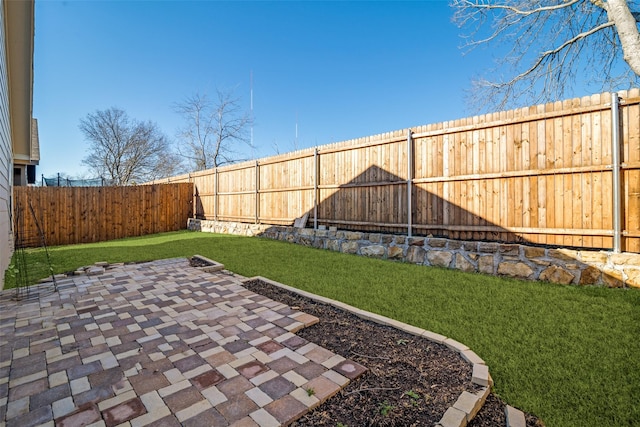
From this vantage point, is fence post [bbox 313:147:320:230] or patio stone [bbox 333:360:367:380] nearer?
patio stone [bbox 333:360:367:380]

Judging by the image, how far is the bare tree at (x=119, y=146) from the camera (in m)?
24.4

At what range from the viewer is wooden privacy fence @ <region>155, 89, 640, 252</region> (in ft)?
12.8

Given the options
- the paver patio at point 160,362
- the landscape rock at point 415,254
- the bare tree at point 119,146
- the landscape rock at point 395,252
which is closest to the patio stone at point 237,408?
the paver patio at point 160,362

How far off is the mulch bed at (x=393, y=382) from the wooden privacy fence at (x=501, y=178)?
3.20 metres

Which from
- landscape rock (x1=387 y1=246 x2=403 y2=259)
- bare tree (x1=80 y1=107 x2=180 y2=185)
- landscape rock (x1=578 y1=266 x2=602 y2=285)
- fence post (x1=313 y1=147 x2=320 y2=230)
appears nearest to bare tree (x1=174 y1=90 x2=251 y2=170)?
bare tree (x1=80 y1=107 x2=180 y2=185)

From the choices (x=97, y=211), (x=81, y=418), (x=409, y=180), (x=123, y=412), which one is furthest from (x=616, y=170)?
(x=97, y=211)

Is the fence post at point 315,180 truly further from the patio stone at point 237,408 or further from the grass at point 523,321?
the patio stone at point 237,408

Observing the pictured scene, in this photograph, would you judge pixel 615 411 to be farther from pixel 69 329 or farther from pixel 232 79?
pixel 232 79

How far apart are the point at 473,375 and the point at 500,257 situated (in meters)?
3.28

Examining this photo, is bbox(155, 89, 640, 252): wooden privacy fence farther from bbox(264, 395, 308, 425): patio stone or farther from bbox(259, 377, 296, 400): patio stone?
bbox(264, 395, 308, 425): patio stone

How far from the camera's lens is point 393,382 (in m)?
1.97

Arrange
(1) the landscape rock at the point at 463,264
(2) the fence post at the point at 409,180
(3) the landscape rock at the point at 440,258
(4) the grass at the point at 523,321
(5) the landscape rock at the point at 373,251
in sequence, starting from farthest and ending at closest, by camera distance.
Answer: (5) the landscape rock at the point at 373,251 < (2) the fence post at the point at 409,180 < (3) the landscape rock at the point at 440,258 < (1) the landscape rock at the point at 463,264 < (4) the grass at the point at 523,321

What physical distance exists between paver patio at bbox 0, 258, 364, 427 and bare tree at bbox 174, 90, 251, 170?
19.6m

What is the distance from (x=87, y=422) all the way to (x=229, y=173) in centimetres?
998
